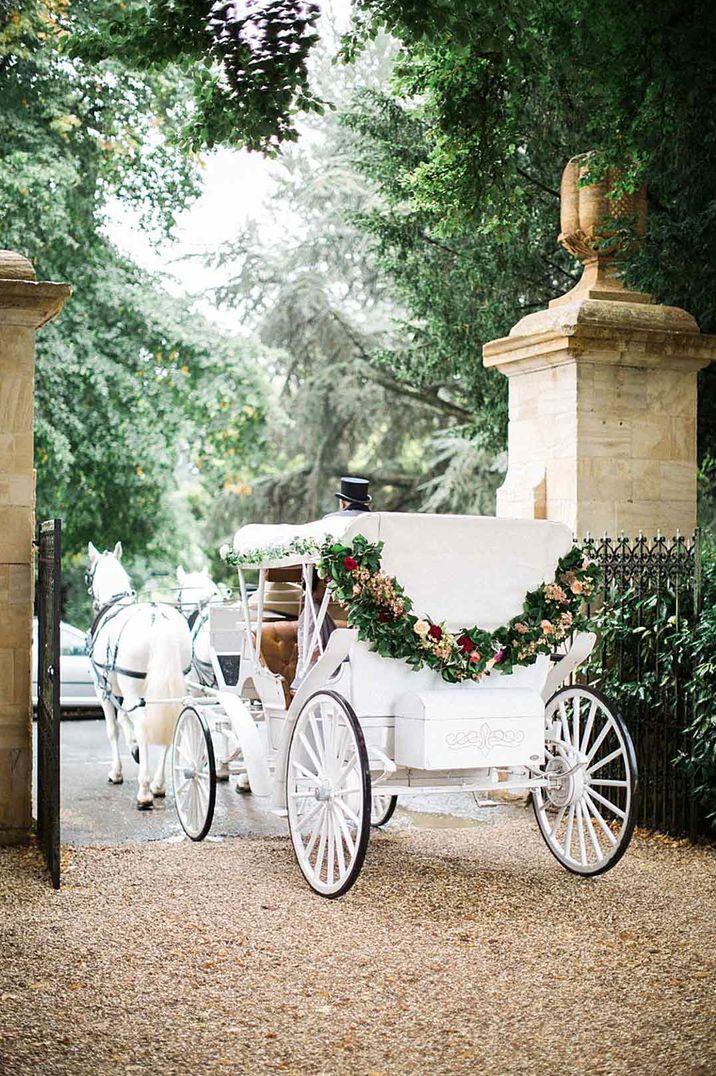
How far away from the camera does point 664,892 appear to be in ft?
22.9

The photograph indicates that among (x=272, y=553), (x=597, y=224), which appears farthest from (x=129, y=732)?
(x=597, y=224)

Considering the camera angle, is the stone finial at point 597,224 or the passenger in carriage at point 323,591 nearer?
the passenger in carriage at point 323,591

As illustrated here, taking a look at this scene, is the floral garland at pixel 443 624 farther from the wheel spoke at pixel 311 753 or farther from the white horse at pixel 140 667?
the white horse at pixel 140 667

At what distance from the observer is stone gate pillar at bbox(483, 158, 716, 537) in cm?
966

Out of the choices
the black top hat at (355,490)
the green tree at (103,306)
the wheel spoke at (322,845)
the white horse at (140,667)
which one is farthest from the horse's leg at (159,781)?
the green tree at (103,306)

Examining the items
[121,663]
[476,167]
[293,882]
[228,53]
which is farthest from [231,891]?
[476,167]

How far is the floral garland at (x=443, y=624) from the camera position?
21.9 feet

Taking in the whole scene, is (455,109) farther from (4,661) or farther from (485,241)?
(4,661)

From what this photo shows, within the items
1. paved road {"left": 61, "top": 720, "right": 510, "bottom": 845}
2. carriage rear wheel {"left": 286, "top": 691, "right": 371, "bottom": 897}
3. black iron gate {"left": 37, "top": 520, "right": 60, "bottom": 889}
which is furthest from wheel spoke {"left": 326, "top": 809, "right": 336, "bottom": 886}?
black iron gate {"left": 37, "top": 520, "right": 60, "bottom": 889}

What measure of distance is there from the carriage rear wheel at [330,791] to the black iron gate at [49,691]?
1.33m

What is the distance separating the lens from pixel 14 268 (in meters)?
8.12

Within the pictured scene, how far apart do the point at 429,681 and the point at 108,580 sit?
204 inches

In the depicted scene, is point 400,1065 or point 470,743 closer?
point 400,1065

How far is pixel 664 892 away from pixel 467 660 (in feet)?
5.56
